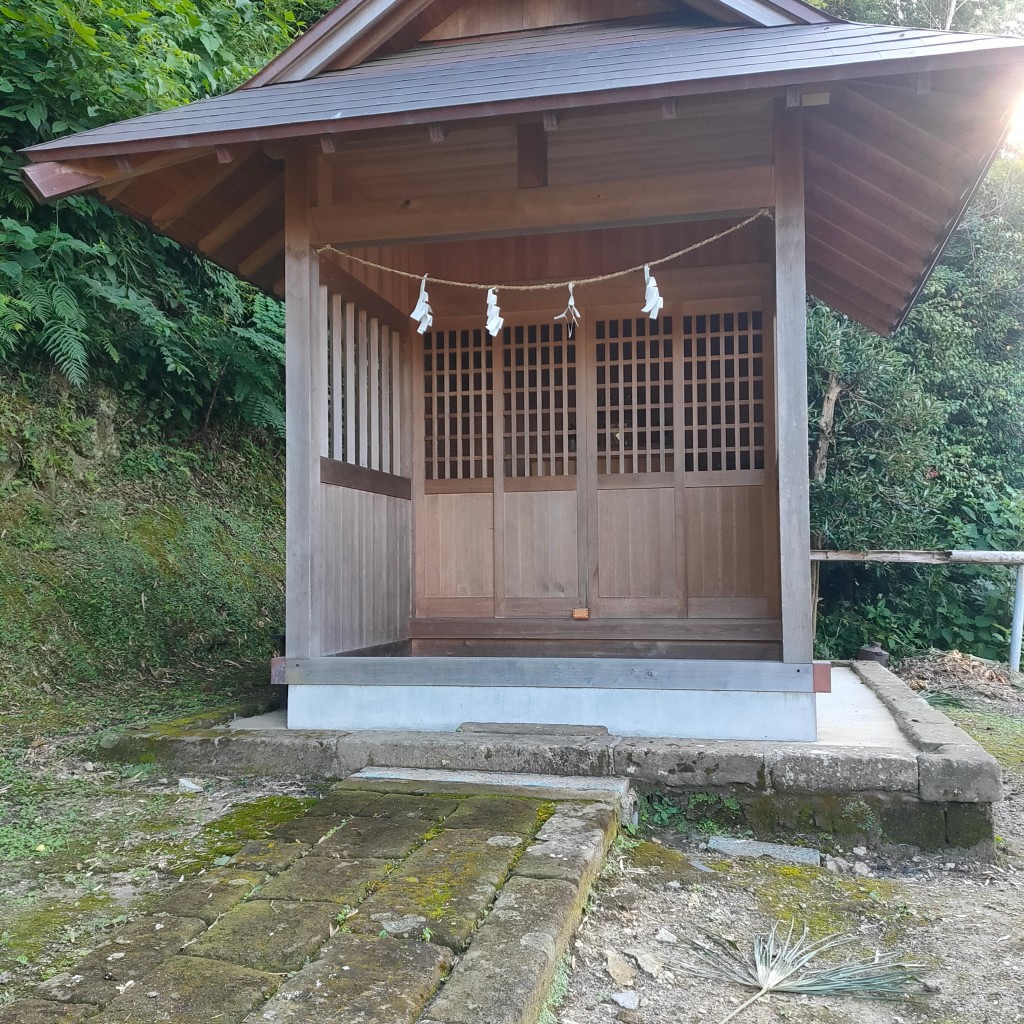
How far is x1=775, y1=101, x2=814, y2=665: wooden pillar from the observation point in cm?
441

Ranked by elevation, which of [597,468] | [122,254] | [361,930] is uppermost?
[122,254]

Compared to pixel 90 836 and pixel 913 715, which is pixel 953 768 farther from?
pixel 90 836

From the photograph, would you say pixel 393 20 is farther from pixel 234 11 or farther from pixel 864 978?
pixel 864 978

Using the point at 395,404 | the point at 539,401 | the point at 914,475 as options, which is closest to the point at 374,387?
the point at 395,404

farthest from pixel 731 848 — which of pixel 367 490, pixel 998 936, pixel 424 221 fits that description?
pixel 424 221

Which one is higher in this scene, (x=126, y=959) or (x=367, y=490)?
(x=367, y=490)

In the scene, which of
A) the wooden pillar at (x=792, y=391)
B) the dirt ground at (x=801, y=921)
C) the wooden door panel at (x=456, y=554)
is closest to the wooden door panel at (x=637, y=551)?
the wooden door panel at (x=456, y=554)

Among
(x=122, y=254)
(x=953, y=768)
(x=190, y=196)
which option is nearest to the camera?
(x=953, y=768)

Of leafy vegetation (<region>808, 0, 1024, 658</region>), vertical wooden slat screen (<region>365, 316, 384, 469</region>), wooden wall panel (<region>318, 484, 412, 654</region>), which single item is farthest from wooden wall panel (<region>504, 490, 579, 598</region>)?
leafy vegetation (<region>808, 0, 1024, 658</region>)

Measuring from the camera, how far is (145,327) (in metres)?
8.20

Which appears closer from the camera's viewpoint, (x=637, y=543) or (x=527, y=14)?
(x=527, y=14)

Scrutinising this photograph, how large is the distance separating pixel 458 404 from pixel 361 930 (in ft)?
15.3

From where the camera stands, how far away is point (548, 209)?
Answer: 4.83m

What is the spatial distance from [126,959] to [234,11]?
9.89 metres
